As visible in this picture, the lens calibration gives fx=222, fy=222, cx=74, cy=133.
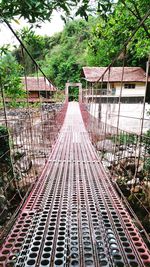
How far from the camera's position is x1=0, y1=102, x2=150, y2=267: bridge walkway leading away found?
1.17 m

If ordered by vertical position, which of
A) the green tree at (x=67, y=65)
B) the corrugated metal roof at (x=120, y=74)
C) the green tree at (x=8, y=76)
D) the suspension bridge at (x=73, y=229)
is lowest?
the suspension bridge at (x=73, y=229)

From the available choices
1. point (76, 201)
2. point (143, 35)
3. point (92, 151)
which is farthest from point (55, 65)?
point (76, 201)

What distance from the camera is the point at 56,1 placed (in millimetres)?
1251

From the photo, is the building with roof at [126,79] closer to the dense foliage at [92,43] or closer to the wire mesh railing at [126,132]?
the wire mesh railing at [126,132]

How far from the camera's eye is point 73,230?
1.46 metres

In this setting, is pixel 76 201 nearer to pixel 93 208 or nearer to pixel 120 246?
pixel 93 208

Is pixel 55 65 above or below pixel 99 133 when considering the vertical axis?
above

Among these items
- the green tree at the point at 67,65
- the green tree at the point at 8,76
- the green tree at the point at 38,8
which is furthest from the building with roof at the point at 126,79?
the green tree at the point at 38,8

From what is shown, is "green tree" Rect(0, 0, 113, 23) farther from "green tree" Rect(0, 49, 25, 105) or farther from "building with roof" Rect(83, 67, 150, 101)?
"building with roof" Rect(83, 67, 150, 101)

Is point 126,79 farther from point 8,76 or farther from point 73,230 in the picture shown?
point 73,230

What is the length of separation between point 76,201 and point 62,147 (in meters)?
2.25

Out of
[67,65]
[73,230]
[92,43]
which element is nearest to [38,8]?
[73,230]

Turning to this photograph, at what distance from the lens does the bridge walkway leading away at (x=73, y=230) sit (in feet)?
3.84

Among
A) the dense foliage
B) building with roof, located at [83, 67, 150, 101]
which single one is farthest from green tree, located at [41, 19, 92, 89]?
building with roof, located at [83, 67, 150, 101]
